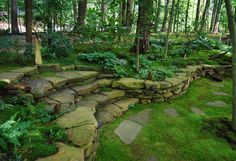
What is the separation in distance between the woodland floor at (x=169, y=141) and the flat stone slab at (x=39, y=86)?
3.84ft

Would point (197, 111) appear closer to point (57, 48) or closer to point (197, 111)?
point (197, 111)

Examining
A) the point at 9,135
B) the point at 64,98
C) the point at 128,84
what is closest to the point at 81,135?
the point at 9,135

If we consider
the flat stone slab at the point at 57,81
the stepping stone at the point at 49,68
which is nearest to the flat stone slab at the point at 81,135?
the flat stone slab at the point at 57,81

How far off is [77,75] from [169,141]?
2.31 m

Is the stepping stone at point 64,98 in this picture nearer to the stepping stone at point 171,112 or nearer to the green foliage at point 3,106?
the green foliage at point 3,106

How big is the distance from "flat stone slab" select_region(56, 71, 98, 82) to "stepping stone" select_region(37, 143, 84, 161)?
2338mm

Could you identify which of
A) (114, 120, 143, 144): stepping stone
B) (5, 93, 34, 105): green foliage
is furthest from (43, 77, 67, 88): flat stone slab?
(114, 120, 143, 144): stepping stone

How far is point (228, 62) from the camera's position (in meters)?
9.05

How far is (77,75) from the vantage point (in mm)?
5125

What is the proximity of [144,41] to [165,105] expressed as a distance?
2706 millimetres

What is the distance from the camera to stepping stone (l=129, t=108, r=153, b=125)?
15.0 feet

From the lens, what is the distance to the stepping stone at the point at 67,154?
2350 mm

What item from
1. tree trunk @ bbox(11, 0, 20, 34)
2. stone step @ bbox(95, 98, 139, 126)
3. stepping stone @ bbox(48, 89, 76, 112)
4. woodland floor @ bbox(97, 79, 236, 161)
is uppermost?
tree trunk @ bbox(11, 0, 20, 34)

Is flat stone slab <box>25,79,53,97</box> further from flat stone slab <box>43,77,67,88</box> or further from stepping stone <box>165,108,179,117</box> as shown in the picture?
stepping stone <box>165,108,179,117</box>
